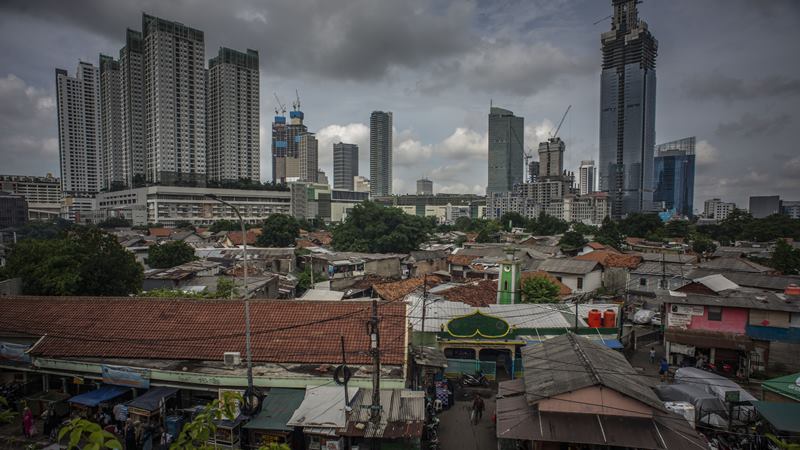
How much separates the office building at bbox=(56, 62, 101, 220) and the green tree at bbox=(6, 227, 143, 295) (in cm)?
12332

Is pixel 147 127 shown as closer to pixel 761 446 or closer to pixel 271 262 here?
pixel 271 262

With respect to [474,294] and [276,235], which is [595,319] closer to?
[474,294]

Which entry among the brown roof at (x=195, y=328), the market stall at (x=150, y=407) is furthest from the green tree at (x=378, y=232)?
the market stall at (x=150, y=407)

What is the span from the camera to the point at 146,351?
15047mm

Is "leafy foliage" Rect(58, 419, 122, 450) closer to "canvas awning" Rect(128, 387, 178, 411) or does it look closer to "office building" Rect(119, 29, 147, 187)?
"canvas awning" Rect(128, 387, 178, 411)

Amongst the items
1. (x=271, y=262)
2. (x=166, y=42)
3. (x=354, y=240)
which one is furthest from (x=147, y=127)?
(x=271, y=262)

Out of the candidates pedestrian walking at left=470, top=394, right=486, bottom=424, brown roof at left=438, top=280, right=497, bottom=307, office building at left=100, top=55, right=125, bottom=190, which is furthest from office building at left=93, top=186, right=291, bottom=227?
pedestrian walking at left=470, top=394, right=486, bottom=424

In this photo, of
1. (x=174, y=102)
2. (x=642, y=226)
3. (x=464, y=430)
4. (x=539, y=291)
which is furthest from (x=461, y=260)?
(x=174, y=102)

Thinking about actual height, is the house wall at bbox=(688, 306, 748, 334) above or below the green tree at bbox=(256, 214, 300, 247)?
below

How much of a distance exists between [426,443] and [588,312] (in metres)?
14.1

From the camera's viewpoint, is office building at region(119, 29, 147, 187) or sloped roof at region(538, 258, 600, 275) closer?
sloped roof at region(538, 258, 600, 275)

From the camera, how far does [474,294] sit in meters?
28.0

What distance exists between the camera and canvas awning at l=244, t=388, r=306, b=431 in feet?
38.4

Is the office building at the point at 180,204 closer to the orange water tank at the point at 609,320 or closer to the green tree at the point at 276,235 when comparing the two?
the green tree at the point at 276,235
